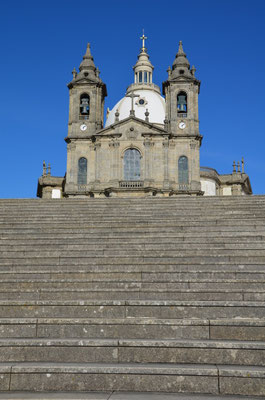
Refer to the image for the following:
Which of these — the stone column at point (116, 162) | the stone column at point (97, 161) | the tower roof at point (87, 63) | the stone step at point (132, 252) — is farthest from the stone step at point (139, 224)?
the tower roof at point (87, 63)

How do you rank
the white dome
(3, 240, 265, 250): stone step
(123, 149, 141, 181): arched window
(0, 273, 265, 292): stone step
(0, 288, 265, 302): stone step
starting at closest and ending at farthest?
1. (0, 288, 265, 302): stone step
2. (0, 273, 265, 292): stone step
3. (3, 240, 265, 250): stone step
4. (123, 149, 141, 181): arched window
5. the white dome

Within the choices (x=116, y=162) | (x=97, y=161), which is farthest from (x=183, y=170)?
(x=97, y=161)

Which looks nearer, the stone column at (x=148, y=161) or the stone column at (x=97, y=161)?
the stone column at (x=148, y=161)

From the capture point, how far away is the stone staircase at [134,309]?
4.81 m

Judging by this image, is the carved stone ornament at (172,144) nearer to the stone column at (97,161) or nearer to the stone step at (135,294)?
the stone column at (97,161)

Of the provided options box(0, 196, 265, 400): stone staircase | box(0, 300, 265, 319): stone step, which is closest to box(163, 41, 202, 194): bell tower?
box(0, 196, 265, 400): stone staircase

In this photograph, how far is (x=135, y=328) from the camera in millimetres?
5754

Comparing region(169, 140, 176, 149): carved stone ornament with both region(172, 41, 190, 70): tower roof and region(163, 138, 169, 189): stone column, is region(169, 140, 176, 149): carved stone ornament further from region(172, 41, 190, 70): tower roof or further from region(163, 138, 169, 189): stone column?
region(172, 41, 190, 70): tower roof

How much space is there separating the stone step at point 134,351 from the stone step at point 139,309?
858 millimetres

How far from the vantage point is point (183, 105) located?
1628 inches

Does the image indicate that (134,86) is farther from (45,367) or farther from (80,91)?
(45,367)

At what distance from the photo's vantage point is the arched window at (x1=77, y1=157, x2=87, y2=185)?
1551 inches

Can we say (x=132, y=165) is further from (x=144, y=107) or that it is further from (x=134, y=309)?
(x=134, y=309)

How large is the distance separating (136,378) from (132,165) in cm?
3436
